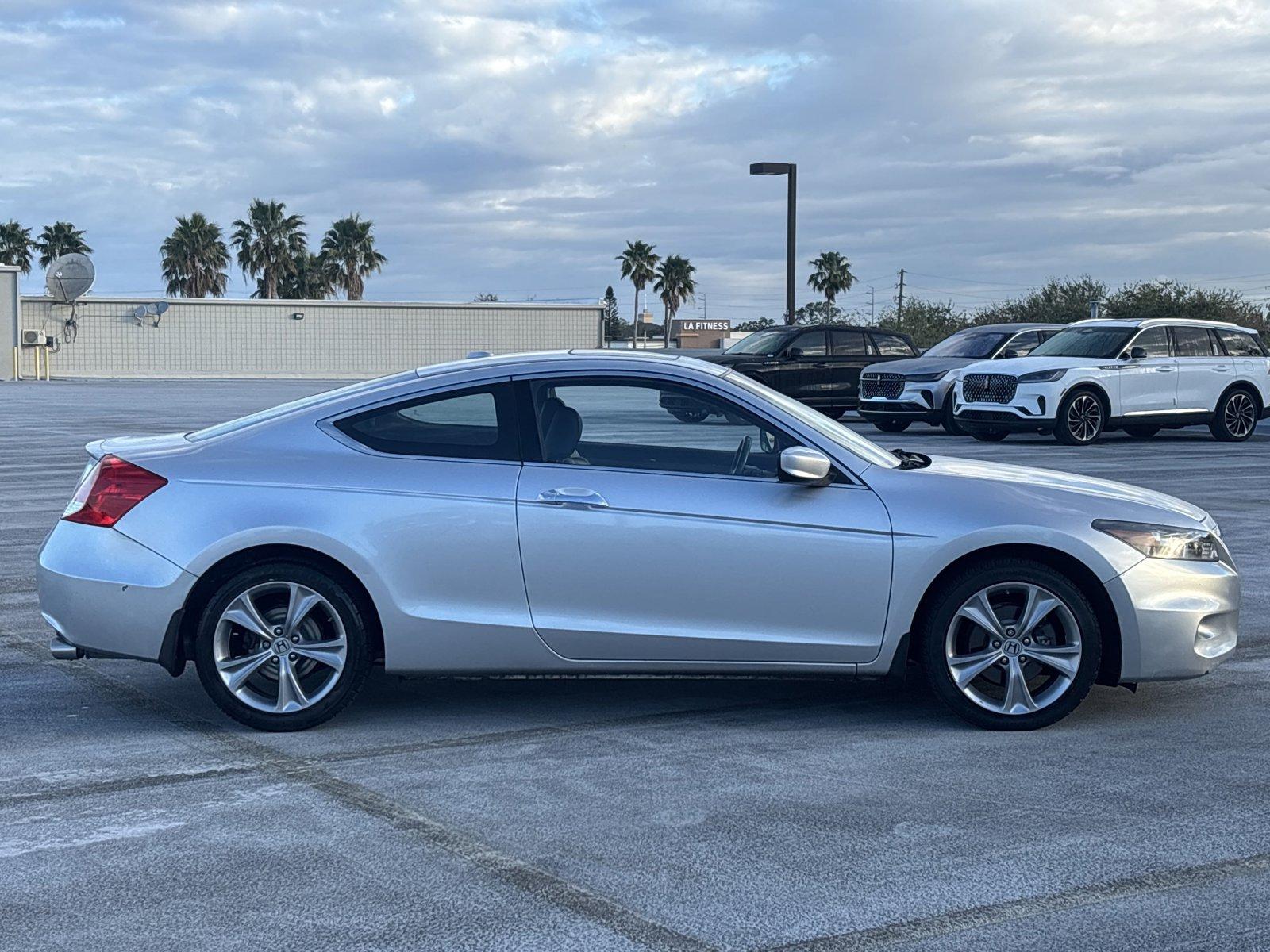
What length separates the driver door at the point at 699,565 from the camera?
579 centimetres

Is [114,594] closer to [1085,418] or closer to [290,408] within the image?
Result: [290,408]

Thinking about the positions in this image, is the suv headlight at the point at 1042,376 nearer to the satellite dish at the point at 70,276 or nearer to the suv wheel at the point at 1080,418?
the suv wheel at the point at 1080,418

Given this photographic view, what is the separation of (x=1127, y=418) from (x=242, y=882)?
65.4ft

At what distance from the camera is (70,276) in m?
58.8

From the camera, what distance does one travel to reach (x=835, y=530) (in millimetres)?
5816

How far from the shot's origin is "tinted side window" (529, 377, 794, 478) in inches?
234

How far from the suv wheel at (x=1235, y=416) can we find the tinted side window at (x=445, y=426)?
63.1ft

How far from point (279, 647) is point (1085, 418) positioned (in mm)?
17997

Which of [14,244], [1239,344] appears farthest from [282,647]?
[14,244]

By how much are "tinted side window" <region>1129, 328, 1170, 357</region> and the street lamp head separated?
1334 centimetres

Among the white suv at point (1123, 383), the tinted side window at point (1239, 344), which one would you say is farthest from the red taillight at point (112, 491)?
the tinted side window at point (1239, 344)

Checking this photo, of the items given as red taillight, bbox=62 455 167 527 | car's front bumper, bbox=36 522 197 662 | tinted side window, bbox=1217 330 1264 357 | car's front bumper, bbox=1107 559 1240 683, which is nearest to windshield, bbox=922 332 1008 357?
→ tinted side window, bbox=1217 330 1264 357

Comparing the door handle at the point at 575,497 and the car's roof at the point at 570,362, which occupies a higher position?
the car's roof at the point at 570,362

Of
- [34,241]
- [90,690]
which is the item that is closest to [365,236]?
[34,241]
